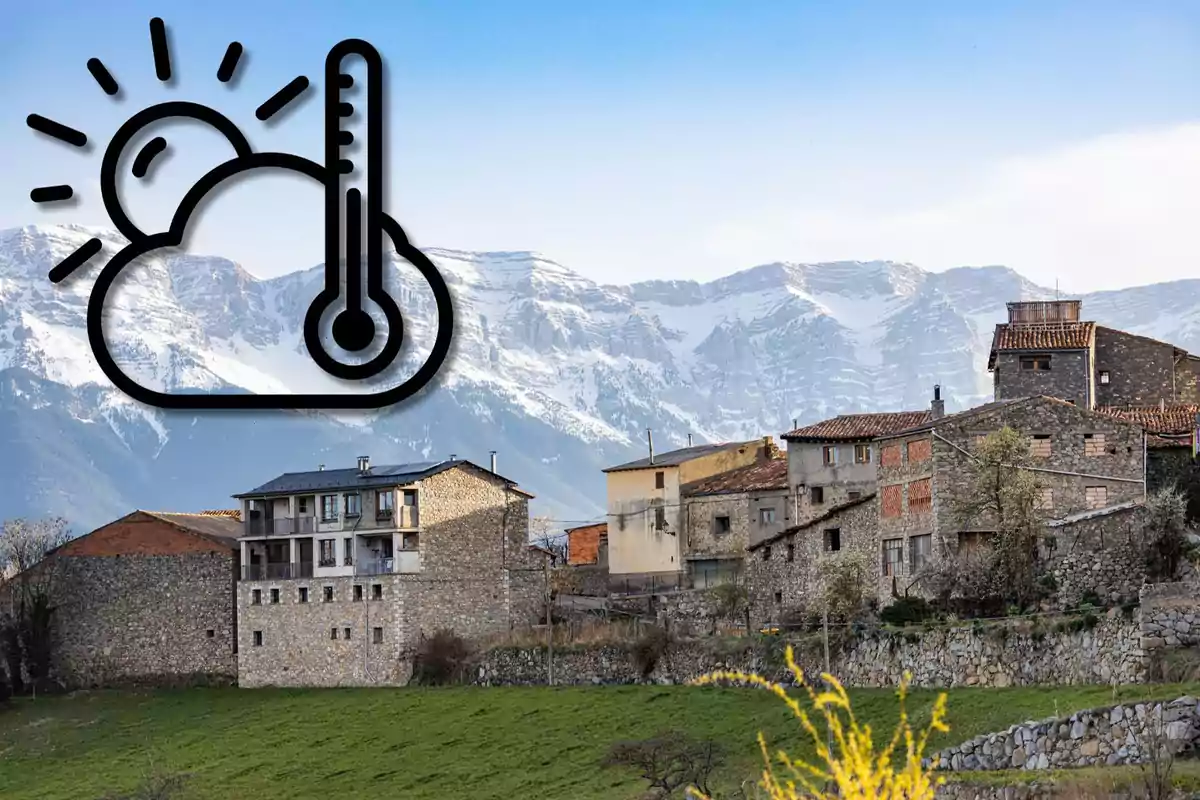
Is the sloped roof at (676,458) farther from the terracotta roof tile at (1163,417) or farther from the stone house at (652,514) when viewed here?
the terracotta roof tile at (1163,417)

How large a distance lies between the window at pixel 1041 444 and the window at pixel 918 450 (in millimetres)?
2951

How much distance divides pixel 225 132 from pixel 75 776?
70338 mm

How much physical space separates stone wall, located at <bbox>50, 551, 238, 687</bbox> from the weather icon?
270ft

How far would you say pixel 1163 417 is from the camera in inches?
2712

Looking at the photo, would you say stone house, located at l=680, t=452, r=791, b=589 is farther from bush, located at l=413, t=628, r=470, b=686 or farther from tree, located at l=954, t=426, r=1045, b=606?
tree, located at l=954, t=426, r=1045, b=606

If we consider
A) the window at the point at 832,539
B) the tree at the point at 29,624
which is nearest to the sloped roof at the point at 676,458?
the window at the point at 832,539

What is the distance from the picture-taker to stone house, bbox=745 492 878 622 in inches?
2734

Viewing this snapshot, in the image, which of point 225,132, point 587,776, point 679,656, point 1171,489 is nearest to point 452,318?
point 225,132

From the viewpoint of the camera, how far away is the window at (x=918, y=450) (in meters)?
65.0

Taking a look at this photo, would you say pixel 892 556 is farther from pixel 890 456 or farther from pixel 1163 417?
pixel 1163 417

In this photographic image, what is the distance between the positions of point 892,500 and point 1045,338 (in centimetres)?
1321

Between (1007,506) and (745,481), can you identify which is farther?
(745,481)

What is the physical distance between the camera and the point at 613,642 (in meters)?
72.1

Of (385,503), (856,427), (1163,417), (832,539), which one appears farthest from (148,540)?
(1163,417)
